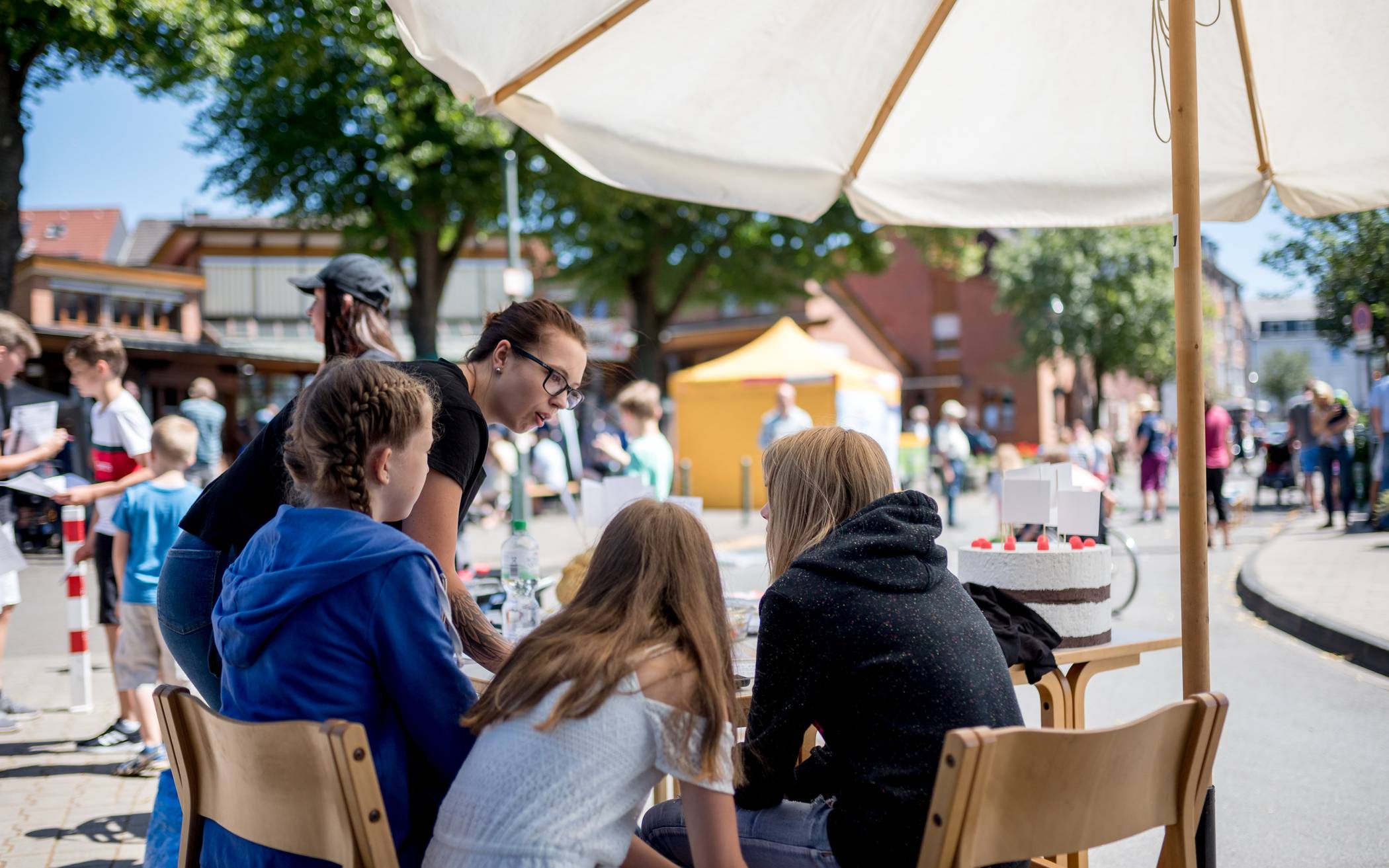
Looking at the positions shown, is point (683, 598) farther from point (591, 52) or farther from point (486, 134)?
point (486, 134)

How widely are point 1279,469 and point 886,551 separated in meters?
19.5

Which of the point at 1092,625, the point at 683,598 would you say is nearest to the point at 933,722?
the point at 683,598

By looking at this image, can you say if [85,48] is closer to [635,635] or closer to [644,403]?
[644,403]

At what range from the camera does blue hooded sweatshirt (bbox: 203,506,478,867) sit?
5.90 feet

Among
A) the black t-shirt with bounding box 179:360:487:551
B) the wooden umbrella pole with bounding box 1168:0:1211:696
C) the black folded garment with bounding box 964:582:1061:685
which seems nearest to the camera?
the black t-shirt with bounding box 179:360:487:551

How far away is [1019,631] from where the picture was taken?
2906 mm

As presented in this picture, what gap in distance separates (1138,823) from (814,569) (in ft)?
2.45

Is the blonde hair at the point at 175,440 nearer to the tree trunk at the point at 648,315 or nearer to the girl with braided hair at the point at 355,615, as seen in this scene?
the girl with braided hair at the point at 355,615

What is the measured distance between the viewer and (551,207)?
23.0 metres

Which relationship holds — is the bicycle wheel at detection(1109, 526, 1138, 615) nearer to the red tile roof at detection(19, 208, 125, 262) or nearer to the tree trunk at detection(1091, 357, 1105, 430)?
the tree trunk at detection(1091, 357, 1105, 430)

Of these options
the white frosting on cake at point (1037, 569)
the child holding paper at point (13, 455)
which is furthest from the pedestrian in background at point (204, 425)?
the white frosting on cake at point (1037, 569)

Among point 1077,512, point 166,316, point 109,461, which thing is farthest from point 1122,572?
point 166,316

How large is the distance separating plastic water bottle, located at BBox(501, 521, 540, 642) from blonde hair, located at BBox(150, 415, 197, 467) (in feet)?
6.24

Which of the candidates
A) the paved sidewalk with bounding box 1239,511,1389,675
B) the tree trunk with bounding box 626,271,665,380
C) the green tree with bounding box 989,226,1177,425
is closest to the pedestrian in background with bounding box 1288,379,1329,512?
the paved sidewalk with bounding box 1239,511,1389,675
